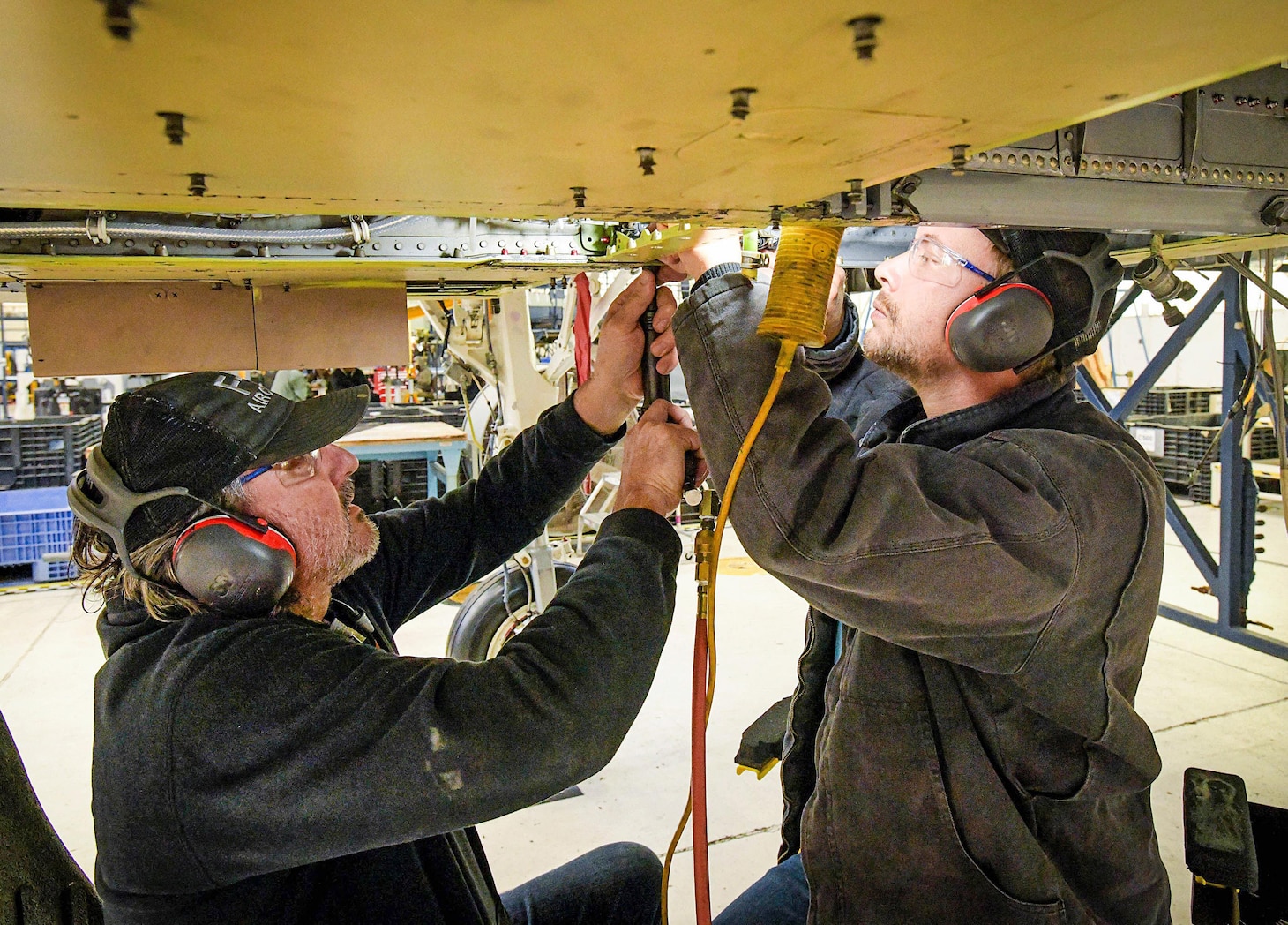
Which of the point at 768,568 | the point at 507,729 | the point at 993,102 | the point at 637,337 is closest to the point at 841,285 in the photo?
the point at 637,337

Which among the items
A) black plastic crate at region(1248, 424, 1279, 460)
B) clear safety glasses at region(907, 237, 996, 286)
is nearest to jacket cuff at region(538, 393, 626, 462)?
clear safety glasses at region(907, 237, 996, 286)

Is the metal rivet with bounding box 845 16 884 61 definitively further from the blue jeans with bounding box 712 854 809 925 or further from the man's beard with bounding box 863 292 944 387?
the blue jeans with bounding box 712 854 809 925

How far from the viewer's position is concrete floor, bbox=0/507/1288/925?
2.78m

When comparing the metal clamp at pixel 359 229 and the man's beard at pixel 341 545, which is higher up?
the metal clamp at pixel 359 229

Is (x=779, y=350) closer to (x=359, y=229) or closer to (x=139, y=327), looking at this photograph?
(x=359, y=229)

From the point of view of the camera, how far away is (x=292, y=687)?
99 centimetres

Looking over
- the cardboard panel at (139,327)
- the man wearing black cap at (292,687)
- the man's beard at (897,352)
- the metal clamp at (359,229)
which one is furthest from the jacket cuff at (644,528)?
the cardboard panel at (139,327)

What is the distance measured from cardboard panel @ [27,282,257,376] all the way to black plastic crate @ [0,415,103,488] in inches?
161

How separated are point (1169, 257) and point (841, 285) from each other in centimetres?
124

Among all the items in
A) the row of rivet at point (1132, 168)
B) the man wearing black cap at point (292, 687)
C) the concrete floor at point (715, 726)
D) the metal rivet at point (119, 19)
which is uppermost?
the row of rivet at point (1132, 168)

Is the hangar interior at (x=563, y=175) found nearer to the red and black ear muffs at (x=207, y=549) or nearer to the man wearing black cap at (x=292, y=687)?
the man wearing black cap at (x=292, y=687)

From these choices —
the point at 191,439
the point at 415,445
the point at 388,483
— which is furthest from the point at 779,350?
the point at 388,483

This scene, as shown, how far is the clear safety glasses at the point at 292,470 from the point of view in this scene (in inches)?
47.2

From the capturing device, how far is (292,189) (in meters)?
0.85
